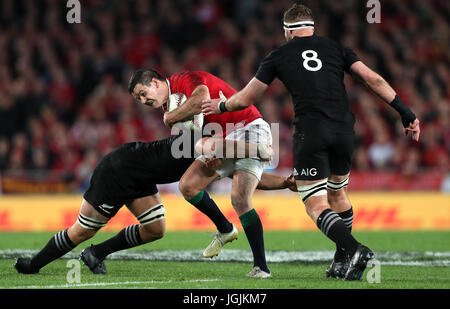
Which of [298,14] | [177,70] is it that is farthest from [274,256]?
[177,70]

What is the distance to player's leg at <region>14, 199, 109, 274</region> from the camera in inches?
271

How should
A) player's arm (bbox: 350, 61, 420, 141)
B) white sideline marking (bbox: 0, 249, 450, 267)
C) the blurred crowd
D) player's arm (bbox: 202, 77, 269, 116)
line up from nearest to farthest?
1. player's arm (bbox: 350, 61, 420, 141)
2. player's arm (bbox: 202, 77, 269, 116)
3. white sideline marking (bbox: 0, 249, 450, 267)
4. the blurred crowd

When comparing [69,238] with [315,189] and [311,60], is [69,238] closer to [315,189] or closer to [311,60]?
[315,189]

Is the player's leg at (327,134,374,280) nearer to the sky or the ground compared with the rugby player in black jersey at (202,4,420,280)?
nearer to the ground

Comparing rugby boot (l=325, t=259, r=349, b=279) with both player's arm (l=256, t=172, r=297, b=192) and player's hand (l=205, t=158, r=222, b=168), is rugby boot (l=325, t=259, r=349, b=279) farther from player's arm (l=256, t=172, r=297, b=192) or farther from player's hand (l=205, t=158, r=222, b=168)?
player's hand (l=205, t=158, r=222, b=168)

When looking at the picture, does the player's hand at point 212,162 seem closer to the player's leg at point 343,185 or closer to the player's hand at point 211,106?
the player's hand at point 211,106

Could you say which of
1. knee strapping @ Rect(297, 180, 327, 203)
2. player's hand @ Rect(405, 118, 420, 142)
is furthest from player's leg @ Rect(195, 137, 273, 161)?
player's hand @ Rect(405, 118, 420, 142)

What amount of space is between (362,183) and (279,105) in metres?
3.23

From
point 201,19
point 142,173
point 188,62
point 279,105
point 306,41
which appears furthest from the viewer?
point 201,19

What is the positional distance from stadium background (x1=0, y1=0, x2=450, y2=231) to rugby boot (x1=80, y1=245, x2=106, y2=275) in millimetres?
6085

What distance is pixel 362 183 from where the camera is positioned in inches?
548
